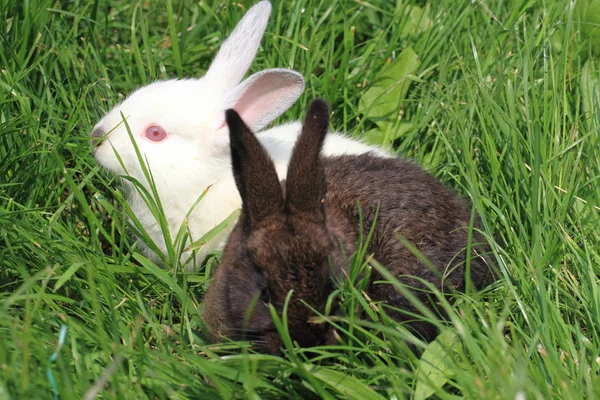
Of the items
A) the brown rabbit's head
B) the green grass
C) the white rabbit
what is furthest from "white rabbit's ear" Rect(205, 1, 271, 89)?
the brown rabbit's head

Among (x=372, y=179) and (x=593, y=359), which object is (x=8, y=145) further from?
(x=593, y=359)

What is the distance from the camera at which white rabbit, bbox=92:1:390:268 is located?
4.00m

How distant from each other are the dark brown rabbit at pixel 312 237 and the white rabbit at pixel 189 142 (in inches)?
25.8

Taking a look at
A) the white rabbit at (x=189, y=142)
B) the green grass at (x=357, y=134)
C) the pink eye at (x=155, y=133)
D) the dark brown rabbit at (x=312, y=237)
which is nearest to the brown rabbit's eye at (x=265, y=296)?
the dark brown rabbit at (x=312, y=237)

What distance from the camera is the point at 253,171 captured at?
297 centimetres

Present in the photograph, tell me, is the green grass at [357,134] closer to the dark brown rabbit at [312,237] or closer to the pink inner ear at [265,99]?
the dark brown rabbit at [312,237]

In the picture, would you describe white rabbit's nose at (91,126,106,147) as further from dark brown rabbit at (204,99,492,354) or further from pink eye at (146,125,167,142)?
dark brown rabbit at (204,99,492,354)

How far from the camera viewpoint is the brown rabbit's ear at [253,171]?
2.96 metres

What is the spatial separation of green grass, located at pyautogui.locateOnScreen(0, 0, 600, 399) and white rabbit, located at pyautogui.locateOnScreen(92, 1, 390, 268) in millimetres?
176

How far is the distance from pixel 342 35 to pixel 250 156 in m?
2.33

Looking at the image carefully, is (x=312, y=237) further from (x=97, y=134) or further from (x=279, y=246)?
(x=97, y=134)

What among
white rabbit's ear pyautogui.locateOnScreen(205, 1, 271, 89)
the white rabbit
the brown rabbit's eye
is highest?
white rabbit's ear pyautogui.locateOnScreen(205, 1, 271, 89)

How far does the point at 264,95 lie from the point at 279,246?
1398 millimetres

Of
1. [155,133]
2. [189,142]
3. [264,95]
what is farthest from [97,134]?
[264,95]
